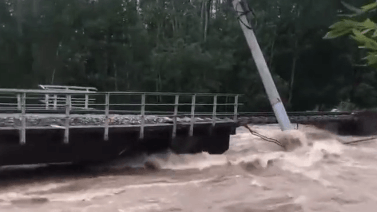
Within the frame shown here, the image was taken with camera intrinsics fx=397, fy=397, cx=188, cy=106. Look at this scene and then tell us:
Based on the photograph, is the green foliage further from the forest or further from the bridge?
the forest

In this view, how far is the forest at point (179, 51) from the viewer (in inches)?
1217

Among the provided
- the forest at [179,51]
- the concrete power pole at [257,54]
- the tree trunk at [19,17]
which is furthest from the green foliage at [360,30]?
the tree trunk at [19,17]

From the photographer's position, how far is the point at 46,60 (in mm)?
30547

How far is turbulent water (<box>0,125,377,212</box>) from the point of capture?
746 cm

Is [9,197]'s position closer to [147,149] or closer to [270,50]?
[147,149]

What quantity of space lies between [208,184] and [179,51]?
22.9m

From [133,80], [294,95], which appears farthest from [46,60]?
[294,95]

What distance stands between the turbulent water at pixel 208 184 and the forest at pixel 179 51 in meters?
19.6

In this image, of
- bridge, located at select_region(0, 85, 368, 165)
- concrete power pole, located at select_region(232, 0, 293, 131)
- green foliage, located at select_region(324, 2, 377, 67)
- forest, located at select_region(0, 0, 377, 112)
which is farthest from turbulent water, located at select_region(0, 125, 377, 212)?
forest, located at select_region(0, 0, 377, 112)

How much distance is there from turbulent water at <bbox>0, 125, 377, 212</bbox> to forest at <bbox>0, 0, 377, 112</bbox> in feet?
64.4

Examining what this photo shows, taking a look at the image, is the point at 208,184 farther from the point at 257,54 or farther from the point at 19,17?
the point at 19,17

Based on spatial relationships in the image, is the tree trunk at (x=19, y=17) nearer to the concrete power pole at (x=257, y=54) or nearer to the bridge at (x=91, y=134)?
the bridge at (x=91, y=134)

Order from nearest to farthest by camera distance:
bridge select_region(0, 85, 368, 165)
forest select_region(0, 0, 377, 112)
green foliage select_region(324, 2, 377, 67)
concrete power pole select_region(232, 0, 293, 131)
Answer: green foliage select_region(324, 2, 377, 67) → bridge select_region(0, 85, 368, 165) → concrete power pole select_region(232, 0, 293, 131) → forest select_region(0, 0, 377, 112)

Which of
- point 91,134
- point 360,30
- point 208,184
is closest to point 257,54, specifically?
point 208,184
